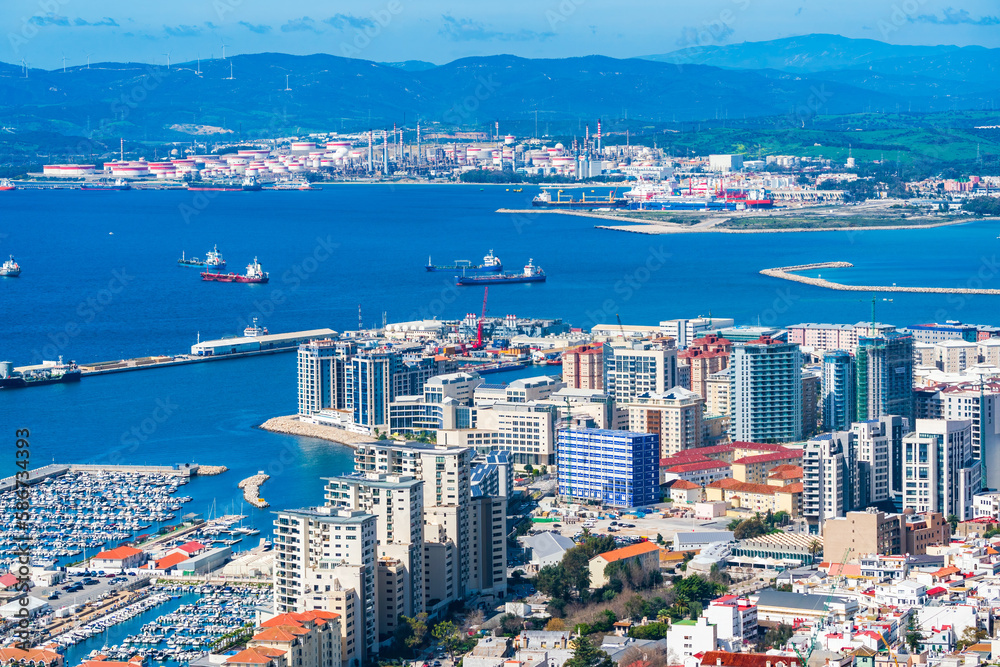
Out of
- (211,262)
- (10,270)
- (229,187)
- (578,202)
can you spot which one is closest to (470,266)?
(211,262)

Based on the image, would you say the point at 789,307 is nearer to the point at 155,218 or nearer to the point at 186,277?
the point at 186,277

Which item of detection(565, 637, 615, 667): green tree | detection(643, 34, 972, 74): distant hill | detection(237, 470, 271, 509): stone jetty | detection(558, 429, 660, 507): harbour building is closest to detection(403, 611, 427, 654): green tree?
detection(565, 637, 615, 667): green tree

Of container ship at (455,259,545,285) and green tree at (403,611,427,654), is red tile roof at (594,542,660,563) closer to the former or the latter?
green tree at (403,611,427,654)

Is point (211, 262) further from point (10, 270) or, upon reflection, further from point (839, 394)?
point (839, 394)

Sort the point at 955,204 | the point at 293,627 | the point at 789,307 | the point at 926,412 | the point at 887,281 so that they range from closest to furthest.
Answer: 1. the point at 293,627
2. the point at 926,412
3. the point at 789,307
4. the point at 887,281
5. the point at 955,204

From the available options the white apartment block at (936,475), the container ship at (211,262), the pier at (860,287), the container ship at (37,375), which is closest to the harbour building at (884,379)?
the white apartment block at (936,475)

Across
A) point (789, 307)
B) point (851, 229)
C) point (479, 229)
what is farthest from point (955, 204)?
point (789, 307)

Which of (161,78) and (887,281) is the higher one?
(161,78)
